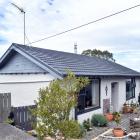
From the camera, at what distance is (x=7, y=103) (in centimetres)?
1274

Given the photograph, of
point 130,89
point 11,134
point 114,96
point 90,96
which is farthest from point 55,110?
point 130,89

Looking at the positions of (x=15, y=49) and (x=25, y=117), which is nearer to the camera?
(x=25, y=117)

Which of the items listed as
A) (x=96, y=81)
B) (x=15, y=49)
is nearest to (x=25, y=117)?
(x=15, y=49)

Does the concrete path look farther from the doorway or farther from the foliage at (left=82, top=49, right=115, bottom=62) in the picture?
the foliage at (left=82, top=49, right=115, bottom=62)

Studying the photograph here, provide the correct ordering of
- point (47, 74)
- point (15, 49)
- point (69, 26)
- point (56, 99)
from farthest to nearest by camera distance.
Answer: point (69, 26)
point (15, 49)
point (47, 74)
point (56, 99)

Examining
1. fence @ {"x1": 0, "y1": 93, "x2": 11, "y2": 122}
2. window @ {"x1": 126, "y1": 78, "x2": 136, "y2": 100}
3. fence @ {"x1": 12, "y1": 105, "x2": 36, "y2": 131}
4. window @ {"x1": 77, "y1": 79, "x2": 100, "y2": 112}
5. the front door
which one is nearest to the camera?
fence @ {"x1": 0, "y1": 93, "x2": 11, "y2": 122}

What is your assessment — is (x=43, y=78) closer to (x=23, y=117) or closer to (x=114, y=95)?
(x=23, y=117)

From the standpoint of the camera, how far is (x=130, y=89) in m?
25.9

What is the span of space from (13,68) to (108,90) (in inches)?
250

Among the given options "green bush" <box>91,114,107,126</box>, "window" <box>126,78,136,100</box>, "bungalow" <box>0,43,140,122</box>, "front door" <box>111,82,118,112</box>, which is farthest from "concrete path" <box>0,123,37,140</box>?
"window" <box>126,78,136,100</box>

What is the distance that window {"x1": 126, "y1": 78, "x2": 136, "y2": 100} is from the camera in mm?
25203

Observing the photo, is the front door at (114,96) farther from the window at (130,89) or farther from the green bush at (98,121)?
the green bush at (98,121)

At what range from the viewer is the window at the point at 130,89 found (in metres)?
25.2

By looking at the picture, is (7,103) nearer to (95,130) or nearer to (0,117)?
(0,117)
